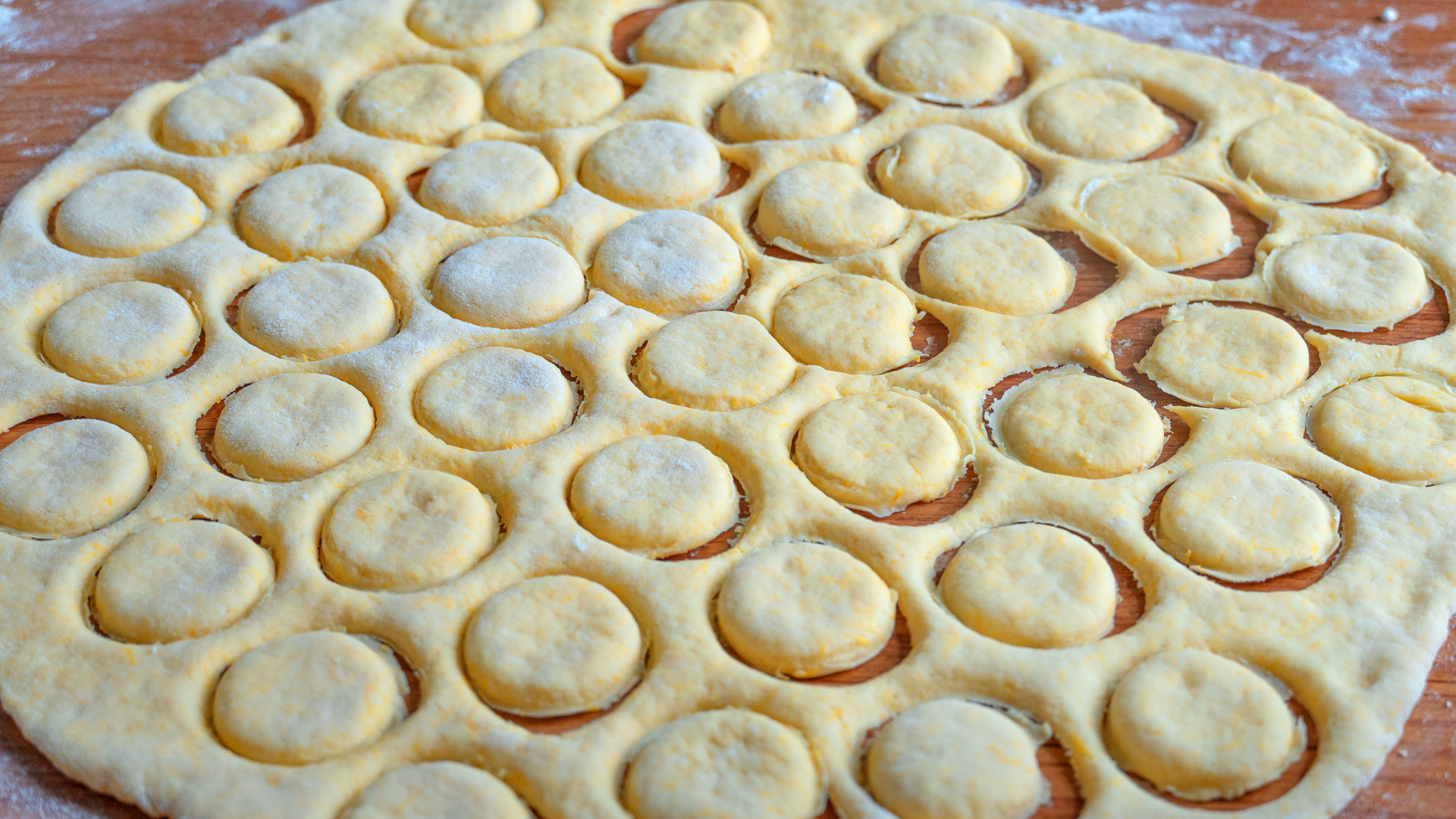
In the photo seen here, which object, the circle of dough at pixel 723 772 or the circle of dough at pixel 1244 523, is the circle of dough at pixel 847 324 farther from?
the circle of dough at pixel 723 772

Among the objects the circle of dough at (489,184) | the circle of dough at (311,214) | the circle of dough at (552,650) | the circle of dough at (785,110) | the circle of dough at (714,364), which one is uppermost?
the circle of dough at (785,110)

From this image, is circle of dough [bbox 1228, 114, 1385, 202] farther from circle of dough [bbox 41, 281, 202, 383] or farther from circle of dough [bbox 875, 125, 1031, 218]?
circle of dough [bbox 41, 281, 202, 383]

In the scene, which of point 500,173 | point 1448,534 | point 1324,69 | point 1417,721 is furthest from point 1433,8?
point 500,173

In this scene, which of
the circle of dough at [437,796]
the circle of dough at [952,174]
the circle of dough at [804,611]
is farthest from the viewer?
the circle of dough at [952,174]

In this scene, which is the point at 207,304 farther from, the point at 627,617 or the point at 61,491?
the point at 627,617

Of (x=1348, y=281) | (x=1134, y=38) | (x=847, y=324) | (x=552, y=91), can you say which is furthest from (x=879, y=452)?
(x=1134, y=38)

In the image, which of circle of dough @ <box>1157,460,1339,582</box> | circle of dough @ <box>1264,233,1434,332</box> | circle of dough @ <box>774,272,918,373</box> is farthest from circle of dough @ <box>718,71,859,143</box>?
circle of dough @ <box>1157,460,1339,582</box>

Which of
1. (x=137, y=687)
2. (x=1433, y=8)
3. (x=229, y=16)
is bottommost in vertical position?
(x=137, y=687)

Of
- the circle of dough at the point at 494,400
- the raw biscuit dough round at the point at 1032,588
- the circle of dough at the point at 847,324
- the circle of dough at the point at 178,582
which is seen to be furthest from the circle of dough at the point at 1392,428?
the circle of dough at the point at 178,582
